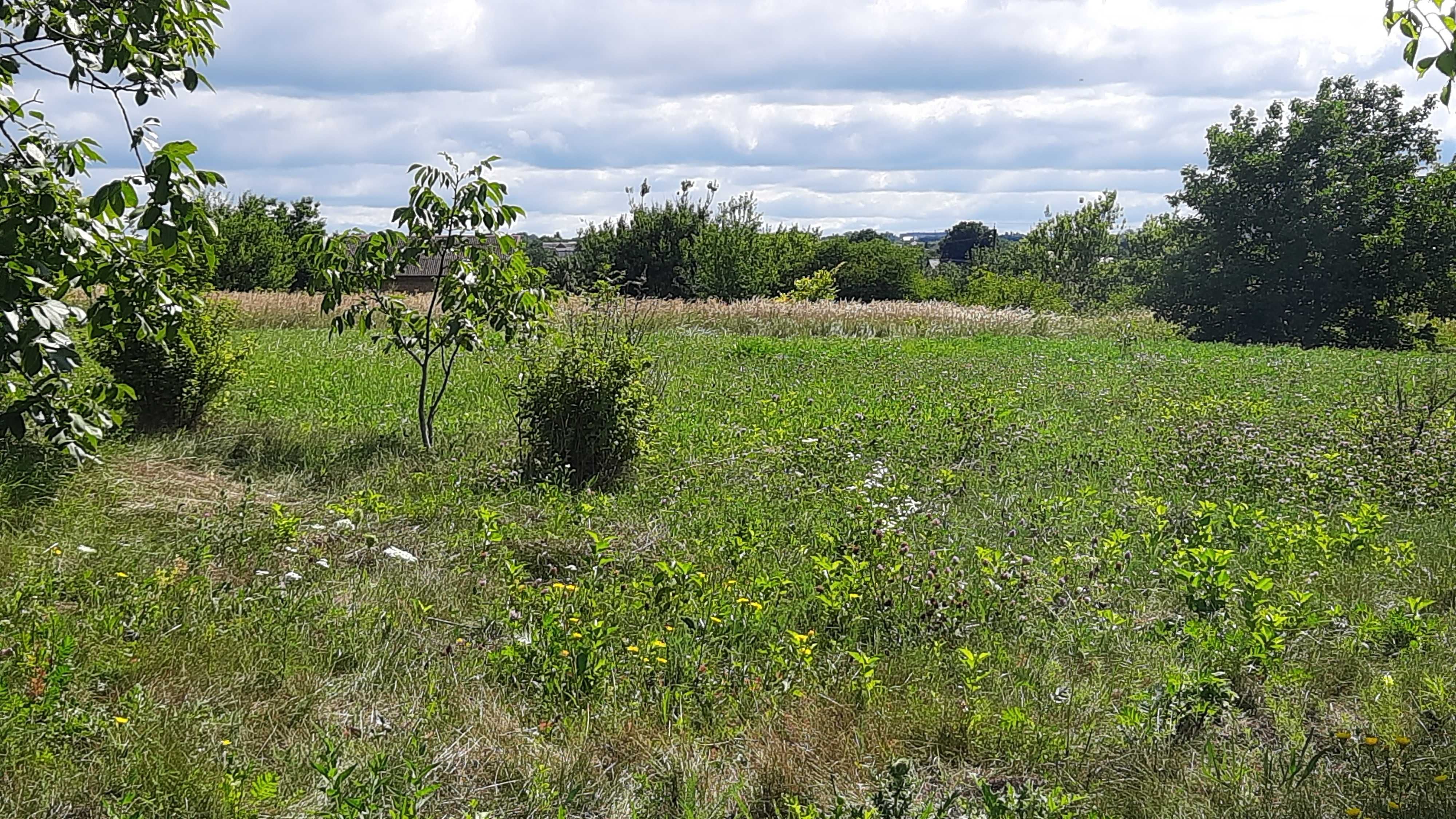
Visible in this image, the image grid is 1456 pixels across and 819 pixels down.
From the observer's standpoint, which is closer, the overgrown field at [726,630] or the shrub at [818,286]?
the overgrown field at [726,630]

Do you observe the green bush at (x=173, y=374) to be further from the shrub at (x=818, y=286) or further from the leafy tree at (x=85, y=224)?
the shrub at (x=818, y=286)

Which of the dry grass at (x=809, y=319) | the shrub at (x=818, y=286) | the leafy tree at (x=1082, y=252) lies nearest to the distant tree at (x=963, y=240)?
the leafy tree at (x=1082, y=252)

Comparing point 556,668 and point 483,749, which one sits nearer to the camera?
point 483,749

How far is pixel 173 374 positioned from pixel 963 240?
91909 millimetres

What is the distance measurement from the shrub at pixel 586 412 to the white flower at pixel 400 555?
5.07 feet

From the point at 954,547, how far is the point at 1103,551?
70cm

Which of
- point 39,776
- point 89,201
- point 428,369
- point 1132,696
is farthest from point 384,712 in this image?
point 428,369

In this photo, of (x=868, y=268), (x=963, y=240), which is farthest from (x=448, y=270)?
(x=963, y=240)

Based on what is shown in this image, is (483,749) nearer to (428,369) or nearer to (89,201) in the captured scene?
(89,201)

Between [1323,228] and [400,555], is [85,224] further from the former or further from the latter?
[1323,228]

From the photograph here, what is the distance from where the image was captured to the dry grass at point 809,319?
66.8ft

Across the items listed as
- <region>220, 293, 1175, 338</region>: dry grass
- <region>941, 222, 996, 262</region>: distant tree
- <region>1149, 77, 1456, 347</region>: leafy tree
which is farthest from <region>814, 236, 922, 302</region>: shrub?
<region>941, 222, 996, 262</region>: distant tree

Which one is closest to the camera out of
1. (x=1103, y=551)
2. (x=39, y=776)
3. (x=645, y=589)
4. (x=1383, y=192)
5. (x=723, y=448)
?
(x=39, y=776)

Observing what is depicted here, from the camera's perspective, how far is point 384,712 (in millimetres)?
3176
